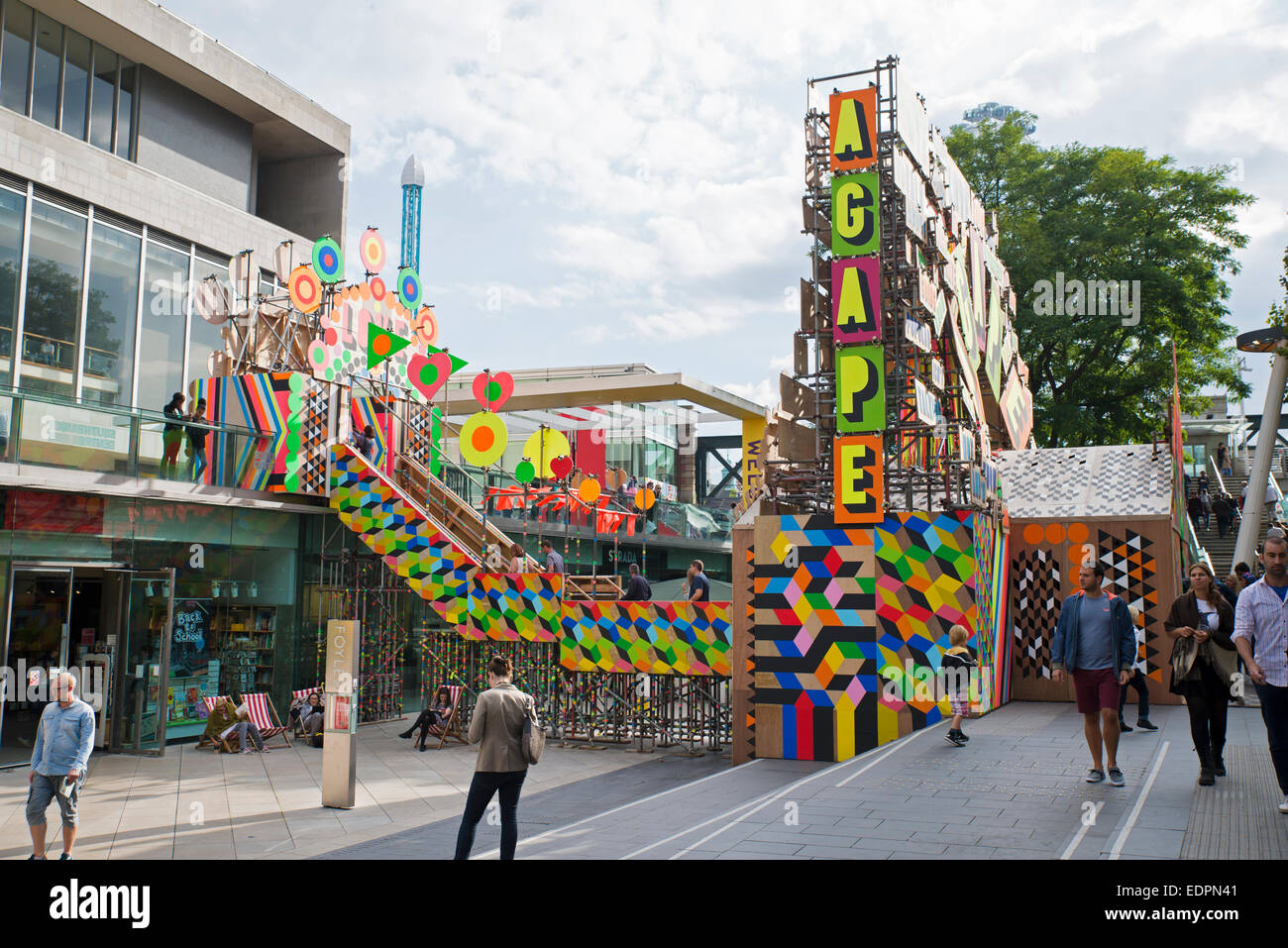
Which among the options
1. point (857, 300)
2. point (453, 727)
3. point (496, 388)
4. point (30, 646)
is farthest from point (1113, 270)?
point (30, 646)

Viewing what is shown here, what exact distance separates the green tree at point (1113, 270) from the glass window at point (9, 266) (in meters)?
24.6

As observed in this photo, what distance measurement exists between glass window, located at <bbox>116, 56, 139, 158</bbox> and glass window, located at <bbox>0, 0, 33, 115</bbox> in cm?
206

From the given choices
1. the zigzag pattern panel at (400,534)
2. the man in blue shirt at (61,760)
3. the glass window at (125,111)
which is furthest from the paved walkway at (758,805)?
the glass window at (125,111)

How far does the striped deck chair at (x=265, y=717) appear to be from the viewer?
15734 mm

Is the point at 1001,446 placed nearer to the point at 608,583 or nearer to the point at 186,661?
the point at 608,583

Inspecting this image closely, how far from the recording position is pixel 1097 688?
8008mm

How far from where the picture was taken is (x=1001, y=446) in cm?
2262

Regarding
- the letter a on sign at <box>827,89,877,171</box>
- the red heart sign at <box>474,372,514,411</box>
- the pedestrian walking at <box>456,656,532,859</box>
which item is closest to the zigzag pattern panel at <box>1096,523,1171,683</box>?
the letter a on sign at <box>827,89,877,171</box>

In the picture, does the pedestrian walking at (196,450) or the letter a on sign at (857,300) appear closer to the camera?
the letter a on sign at (857,300)

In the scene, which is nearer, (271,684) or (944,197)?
(271,684)

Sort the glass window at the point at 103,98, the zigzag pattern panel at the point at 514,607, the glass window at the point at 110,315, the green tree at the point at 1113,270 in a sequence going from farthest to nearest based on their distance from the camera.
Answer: the green tree at the point at 1113,270 < the glass window at the point at 103,98 < the glass window at the point at 110,315 < the zigzag pattern panel at the point at 514,607

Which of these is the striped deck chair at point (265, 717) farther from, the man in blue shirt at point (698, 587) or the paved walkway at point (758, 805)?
the man in blue shirt at point (698, 587)
